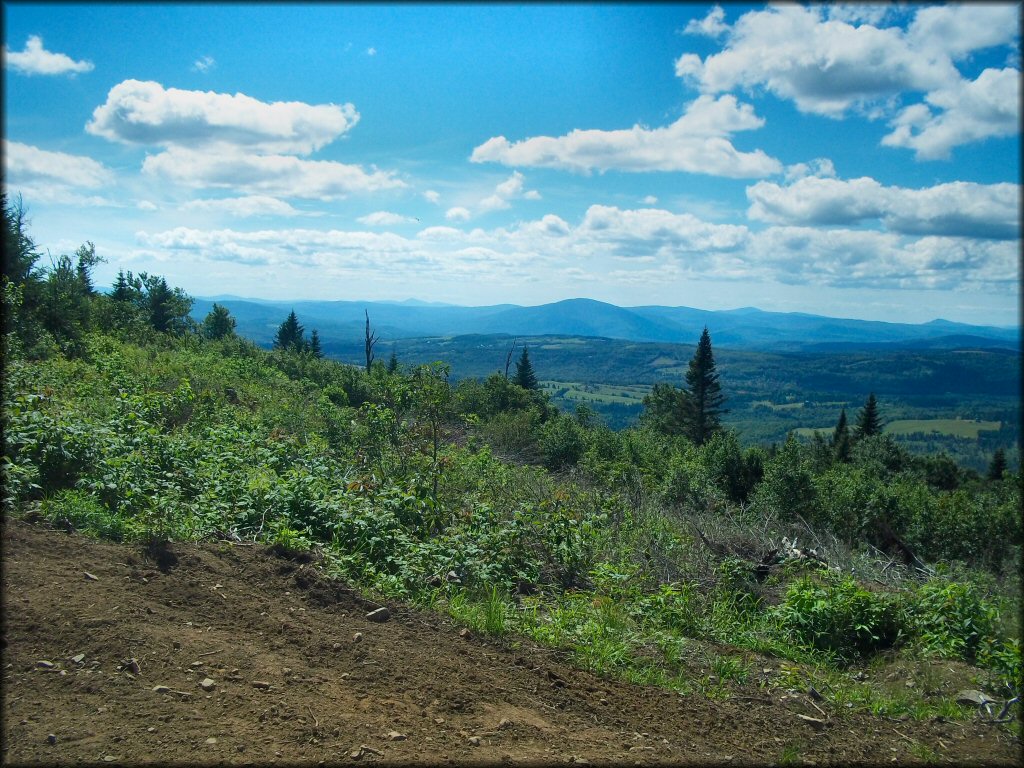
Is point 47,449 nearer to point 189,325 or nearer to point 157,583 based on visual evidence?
point 157,583

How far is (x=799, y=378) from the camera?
643 ft

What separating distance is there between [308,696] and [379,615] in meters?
1.07

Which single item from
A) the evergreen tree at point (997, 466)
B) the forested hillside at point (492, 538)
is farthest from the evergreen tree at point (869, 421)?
the forested hillside at point (492, 538)

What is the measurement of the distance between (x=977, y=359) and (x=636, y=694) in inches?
6914

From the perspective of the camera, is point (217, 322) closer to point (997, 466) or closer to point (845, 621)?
point (845, 621)

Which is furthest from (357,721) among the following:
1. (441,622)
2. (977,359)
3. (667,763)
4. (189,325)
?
(977,359)

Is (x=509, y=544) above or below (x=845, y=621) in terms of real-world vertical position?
above

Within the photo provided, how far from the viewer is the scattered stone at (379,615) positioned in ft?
13.4

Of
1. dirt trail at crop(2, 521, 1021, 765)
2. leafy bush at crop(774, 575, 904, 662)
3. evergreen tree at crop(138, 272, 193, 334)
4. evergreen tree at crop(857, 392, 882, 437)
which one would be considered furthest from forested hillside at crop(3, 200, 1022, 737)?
evergreen tree at crop(857, 392, 882, 437)

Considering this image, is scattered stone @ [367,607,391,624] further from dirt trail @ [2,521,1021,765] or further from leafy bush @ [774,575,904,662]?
leafy bush @ [774,575,904,662]

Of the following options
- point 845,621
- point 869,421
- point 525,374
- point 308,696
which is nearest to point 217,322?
point 525,374

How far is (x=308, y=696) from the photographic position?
3.06 m

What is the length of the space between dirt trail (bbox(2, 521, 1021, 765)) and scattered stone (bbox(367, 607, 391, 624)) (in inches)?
2.7

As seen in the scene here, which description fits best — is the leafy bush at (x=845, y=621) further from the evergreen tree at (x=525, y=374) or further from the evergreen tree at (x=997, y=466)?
the evergreen tree at (x=997, y=466)
